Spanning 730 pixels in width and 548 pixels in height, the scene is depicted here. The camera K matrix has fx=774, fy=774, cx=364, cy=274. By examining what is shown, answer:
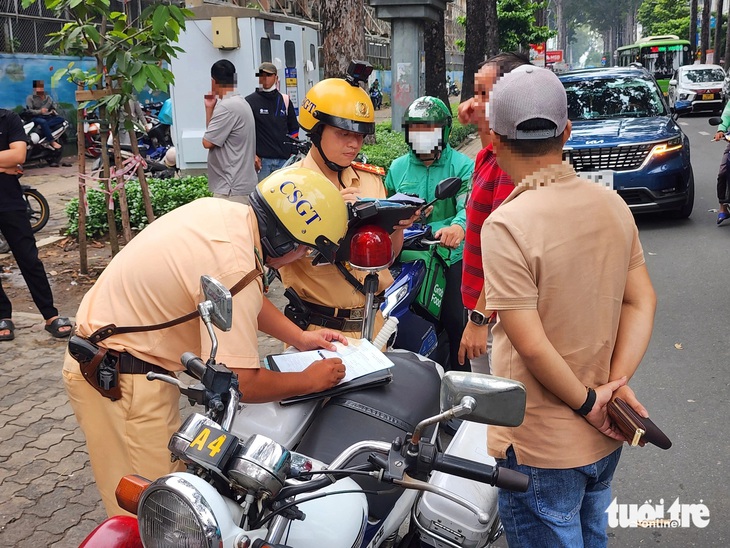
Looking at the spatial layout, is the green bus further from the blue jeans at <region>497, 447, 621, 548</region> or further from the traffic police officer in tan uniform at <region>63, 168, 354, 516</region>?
the blue jeans at <region>497, 447, 621, 548</region>

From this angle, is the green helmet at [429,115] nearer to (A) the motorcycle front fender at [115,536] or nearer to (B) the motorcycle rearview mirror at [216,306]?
(B) the motorcycle rearview mirror at [216,306]

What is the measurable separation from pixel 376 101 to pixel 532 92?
108 ft

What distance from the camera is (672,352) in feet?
18.0

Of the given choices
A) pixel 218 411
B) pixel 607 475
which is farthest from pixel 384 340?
pixel 218 411

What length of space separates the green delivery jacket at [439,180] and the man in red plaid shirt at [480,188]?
2.03 feet

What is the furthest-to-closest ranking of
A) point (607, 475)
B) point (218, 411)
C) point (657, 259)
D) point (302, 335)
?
point (657, 259) < point (302, 335) < point (607, 475) < point (218, 411)

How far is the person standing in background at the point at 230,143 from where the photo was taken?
750 cm

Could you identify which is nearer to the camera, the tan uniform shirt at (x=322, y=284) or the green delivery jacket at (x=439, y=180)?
the tan uniform shirt at (x=322, y=284)

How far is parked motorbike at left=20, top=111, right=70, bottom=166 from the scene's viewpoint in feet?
53.1

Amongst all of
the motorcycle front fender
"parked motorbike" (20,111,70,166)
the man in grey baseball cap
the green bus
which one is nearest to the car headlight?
the man in grey baseball cap

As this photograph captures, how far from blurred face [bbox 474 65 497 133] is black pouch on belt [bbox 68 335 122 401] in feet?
5.19

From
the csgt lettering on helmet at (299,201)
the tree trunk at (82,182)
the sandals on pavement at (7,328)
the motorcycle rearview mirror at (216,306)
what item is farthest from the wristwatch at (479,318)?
the tree trunk at (82,182)

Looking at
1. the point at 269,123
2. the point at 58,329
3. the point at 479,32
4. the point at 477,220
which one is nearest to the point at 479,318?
the point at 477,220

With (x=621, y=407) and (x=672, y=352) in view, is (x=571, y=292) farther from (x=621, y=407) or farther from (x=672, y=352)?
(x=672, y=352)
